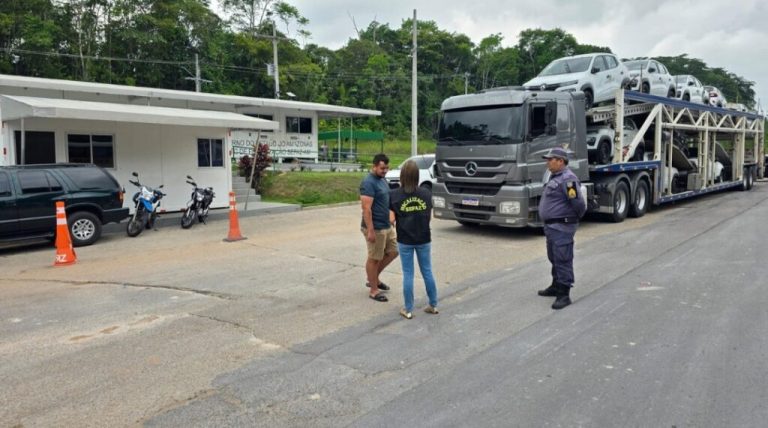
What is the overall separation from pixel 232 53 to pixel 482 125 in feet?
137

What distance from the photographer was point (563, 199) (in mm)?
6156

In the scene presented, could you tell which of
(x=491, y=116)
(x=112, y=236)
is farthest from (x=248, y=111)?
(x=491, y=116)

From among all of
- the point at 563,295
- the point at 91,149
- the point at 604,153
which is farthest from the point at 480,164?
the point at 91,149

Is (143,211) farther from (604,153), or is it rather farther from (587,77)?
(587,77)

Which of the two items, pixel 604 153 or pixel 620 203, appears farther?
pixel 620 203

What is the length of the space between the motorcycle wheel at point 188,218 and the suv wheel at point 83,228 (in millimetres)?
2322

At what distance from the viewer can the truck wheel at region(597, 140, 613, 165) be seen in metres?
12.8

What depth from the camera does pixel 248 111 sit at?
25.8 metres

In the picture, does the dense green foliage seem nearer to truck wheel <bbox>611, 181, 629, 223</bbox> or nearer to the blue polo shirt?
truck wheel <bbox>611, 181, 629, 223</bbox>

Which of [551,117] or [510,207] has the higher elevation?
[551,117]

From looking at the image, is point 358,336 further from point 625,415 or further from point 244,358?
point 625,415

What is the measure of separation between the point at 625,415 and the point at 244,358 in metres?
3.03

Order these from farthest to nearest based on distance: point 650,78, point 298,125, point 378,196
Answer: point 298,125, point 650,78, point 378,196

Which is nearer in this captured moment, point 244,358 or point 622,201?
point 244,358
